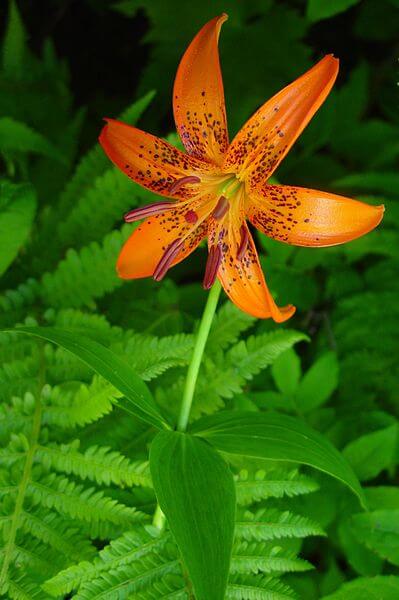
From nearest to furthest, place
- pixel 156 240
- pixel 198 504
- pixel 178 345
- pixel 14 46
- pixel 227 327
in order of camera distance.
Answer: pixel 198 504, pixel 156 240, pixel 178 345, pixel 227 327, pixel 14 46

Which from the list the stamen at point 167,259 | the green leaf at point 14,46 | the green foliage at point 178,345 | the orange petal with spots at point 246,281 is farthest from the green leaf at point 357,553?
the green leaf at point 14,46

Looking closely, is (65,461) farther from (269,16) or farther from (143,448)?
(269,16)

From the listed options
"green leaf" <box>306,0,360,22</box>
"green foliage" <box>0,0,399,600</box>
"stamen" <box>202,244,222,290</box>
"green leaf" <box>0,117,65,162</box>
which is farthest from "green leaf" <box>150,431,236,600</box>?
"green leaf" <box>306,0,360,22</box>

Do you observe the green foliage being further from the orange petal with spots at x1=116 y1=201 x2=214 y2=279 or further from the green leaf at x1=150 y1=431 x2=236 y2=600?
the orange petal with spots at x1=116 y1=201 x2=214 y2=279

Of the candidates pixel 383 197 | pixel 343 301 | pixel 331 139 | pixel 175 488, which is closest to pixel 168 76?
pixel 331 139

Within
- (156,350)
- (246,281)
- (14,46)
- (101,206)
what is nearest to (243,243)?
(246,281)

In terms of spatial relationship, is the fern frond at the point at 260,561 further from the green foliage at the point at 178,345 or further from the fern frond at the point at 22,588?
the fern frond at the point at 22,588

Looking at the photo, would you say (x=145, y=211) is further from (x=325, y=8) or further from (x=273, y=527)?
(x=325, y=8)

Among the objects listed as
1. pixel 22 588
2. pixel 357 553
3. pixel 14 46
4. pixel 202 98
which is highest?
pixel 14 46
